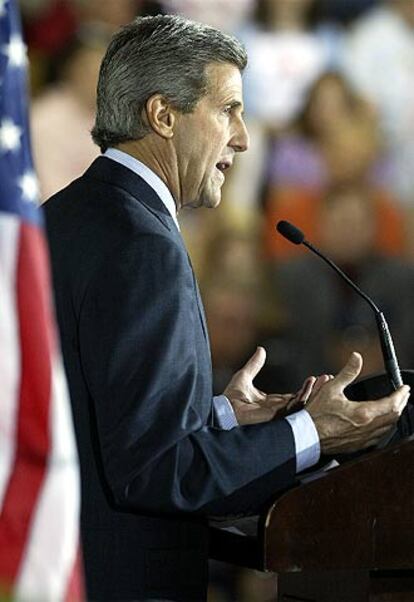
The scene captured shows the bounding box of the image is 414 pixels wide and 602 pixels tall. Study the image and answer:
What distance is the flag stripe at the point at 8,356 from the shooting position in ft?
5.51

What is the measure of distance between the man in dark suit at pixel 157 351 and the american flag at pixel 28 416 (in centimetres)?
44

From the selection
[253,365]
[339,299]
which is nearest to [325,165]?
[339,299]

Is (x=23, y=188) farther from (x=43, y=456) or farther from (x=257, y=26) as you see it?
(x=257, y=26)

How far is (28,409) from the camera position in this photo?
1.69 metres

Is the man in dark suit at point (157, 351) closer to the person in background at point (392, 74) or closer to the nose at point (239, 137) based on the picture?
the nose at point (239, 137)

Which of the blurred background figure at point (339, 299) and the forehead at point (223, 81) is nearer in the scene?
the forehead at point (223, 81)

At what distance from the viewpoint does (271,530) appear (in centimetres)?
211

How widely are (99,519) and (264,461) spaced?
27 centimetres

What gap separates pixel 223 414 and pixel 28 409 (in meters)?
0.85

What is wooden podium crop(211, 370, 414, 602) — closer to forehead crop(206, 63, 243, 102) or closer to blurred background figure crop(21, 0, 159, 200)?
forehead crop(206, 63, 243, 102)

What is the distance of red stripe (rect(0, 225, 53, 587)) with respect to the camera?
1.67 metres

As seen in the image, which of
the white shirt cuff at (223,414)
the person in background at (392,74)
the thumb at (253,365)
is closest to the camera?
the white shirt cuff at (223,414)

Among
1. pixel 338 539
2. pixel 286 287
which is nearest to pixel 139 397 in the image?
pixel 338 539

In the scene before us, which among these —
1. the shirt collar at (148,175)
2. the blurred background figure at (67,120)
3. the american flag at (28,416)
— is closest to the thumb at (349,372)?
the shirt collar at (148,175)
